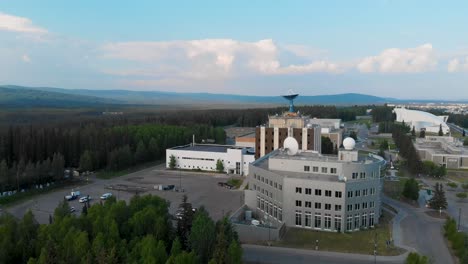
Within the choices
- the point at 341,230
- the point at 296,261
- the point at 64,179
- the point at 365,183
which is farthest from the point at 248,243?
the point at 64,179

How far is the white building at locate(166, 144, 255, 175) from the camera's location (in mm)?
58031

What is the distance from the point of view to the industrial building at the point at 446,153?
6291 centimetres

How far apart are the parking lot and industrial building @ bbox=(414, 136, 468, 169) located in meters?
36.4

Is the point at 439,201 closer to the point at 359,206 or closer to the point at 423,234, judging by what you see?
the point at 423,234

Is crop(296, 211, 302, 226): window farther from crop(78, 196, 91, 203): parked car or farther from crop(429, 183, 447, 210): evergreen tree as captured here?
crop(78, 196, 91, 203): parked car

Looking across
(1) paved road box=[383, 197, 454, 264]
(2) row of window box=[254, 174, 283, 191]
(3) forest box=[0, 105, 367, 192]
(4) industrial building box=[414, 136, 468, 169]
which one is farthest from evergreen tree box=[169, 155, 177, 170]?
(4) industrial building box=[414, 136, 468, 169]

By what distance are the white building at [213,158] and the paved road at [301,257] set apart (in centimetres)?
2955

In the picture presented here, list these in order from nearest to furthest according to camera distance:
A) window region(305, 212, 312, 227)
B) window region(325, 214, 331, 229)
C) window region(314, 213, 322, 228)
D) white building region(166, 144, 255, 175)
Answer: window region(325, 214, 331, 229) < window region(314, 213, 322, 228) < window region(305, 212, 312, 227) < white building region(166, 144, 255, 175)

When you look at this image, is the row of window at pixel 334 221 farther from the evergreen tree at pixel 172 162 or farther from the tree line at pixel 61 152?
the tree line at pixel 61 152

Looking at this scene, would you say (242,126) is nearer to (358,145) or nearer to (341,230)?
(358,145)

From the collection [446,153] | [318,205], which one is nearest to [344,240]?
[318,205]

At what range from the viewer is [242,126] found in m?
131

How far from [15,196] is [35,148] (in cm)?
1634

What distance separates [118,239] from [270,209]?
51.1ft
